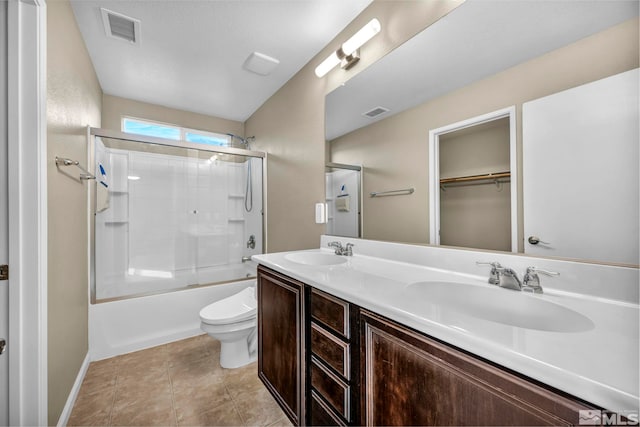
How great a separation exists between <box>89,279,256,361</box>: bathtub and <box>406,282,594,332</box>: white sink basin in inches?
85.9

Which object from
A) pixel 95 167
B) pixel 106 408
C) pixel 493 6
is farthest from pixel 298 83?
pixel 106 408

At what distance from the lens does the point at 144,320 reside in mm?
2174

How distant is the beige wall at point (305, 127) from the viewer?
55.0 inches

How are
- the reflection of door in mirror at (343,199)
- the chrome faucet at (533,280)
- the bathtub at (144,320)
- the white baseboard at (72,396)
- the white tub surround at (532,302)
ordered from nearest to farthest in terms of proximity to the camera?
the white tub surround at (532,302)
the chrome faucet at (533,280)
the white baseboard at (72,396)
the reflection of door in mirror at (343,199)
the bathtub at (144,320)

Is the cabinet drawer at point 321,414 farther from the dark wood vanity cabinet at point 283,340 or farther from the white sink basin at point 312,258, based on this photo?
the white sink basin at point 312,258

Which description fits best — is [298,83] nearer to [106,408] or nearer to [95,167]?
[95,167]

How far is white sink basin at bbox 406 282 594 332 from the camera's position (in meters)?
0.73

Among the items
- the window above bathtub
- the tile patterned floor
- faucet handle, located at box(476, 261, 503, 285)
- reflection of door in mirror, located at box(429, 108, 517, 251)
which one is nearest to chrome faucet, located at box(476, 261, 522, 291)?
faucet handle, located at box(476, 261, 503, 285)

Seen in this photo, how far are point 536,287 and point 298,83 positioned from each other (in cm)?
221

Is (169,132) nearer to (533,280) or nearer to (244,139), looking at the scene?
(244,139)

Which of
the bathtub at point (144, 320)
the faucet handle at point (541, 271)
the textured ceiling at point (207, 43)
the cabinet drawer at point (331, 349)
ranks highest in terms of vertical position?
the textured ceiling at point (207, 43)

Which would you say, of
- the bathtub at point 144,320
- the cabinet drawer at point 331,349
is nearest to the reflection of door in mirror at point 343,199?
the cabinet drawer at point 331,349

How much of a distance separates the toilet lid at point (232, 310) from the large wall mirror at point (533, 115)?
3.98ft

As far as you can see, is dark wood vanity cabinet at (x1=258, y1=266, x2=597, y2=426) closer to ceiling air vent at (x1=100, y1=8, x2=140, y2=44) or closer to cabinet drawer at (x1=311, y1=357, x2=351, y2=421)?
cabinet drawer at (x1=311, y1=357, x2=351, y2=421)
